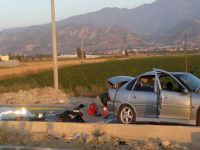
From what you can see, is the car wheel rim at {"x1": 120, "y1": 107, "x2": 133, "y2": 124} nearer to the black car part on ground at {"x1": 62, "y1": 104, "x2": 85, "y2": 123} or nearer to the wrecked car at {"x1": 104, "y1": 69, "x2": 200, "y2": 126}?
the wrecked car at {"x1": 104, "y1": 69, "x2": 200, "y2": 126}

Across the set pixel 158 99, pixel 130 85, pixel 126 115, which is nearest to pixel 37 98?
pixel 130 85

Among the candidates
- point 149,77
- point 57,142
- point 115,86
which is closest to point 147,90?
point 149,77

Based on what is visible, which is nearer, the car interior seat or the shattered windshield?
the shattered windshield

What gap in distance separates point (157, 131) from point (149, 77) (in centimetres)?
282

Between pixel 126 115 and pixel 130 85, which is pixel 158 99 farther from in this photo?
pixel 130 85

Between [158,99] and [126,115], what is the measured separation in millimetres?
1197

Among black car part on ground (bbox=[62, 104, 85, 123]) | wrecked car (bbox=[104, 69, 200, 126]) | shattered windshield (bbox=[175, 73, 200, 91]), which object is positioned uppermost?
shattered windshield (bbox=[175, 73, 200, 91])

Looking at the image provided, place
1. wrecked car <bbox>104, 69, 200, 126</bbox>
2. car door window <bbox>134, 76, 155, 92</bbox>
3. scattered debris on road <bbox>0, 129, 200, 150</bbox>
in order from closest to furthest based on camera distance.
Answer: scattered debris on road <bbox>0, 129, 200, 150</bbox>, wrecked car <bbox>104, 69, 200, 126</bbox>, car door window <bbox>134, 76, 155, 92</bbox>

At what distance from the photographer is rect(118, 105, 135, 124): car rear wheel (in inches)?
579

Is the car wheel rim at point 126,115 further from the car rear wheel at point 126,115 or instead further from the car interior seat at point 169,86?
the car interior seat at point 169,86

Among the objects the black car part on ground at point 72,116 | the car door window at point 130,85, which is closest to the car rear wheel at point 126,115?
the car door window at point 130,85

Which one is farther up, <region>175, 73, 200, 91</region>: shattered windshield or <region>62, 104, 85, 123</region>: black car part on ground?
<region>175, 73, 200, 91</region>: shattered windshield

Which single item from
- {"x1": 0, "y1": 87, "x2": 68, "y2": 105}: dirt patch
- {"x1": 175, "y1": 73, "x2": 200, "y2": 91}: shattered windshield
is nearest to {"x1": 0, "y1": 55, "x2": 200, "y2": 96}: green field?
{"x1": 0, "y1": 87, "x2": 68, "y2": 105}: dirt patch

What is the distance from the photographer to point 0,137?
1298 cm
